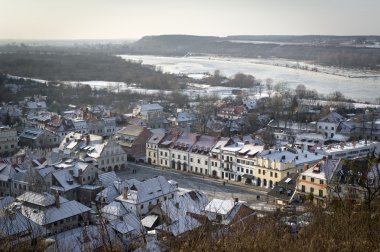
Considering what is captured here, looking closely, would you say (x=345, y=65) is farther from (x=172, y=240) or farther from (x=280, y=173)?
(x=172, y=240)

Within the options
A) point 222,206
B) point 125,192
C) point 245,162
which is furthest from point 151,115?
point 222,206

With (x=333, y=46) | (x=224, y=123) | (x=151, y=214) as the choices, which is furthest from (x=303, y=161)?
(x=333, y=46)

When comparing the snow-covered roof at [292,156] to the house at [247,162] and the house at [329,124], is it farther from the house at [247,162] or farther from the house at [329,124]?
the house at [329,124]

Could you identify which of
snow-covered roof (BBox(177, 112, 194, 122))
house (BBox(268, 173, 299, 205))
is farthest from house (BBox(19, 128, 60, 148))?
house (BBox(268, 173, 299, 205))

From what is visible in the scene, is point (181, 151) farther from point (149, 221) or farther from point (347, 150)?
point (149, 221)

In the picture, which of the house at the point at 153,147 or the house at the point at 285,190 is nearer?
the house at the point at 285,190

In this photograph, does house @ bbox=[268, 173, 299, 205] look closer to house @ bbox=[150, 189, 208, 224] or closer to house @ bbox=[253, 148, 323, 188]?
house @ bbox=[253, 148, 323, 188]

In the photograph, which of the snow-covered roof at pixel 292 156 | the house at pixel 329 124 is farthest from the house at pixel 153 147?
the house at pixel 329 124
